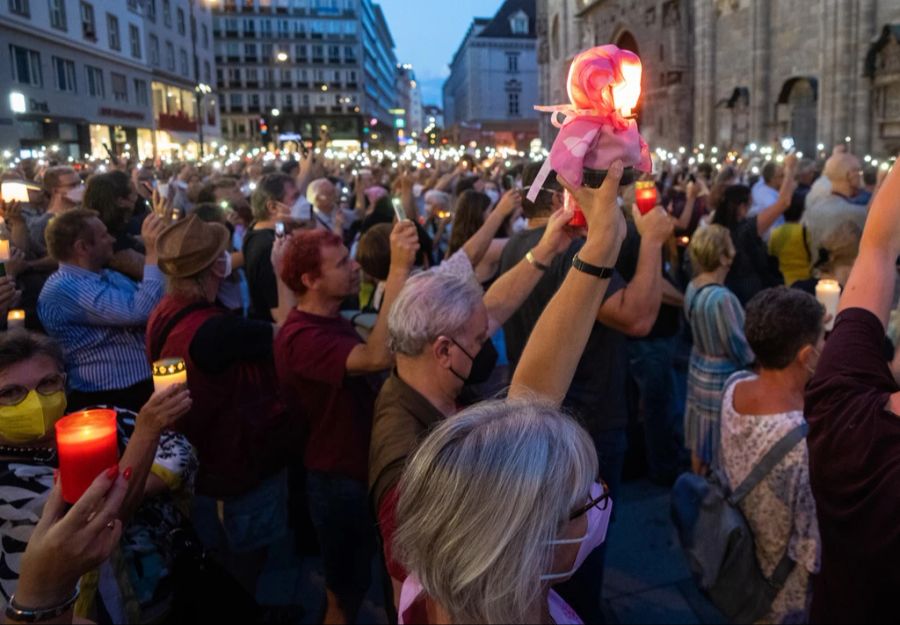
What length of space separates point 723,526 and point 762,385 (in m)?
0.57

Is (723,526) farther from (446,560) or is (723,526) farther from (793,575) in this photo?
(446,560)

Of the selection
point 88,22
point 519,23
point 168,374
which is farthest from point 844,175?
point 519,23

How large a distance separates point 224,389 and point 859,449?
2443mm

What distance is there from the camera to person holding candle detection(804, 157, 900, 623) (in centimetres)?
166

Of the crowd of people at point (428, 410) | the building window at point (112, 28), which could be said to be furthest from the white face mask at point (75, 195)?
the building window at point (112, 28)

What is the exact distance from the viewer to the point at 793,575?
110 inches

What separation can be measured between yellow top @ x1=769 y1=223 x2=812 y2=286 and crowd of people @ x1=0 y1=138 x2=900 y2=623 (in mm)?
1519

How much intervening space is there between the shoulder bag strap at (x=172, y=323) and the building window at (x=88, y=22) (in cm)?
2238

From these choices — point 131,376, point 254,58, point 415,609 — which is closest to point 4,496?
point 415,609

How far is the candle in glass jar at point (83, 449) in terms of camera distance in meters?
1.86

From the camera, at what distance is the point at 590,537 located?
142 cm

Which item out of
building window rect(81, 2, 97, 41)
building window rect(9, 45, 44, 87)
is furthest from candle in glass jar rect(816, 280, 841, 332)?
building window rect(81, 2, 97, 41)

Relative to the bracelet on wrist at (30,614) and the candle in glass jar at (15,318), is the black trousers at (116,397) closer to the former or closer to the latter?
the candle in glass jar at (15,318)

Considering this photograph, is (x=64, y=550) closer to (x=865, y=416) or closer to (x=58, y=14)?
(x=865, y=416)
